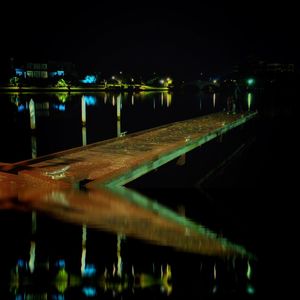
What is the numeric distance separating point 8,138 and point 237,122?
13.0 metres

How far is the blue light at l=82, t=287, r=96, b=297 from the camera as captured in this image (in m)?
4.16

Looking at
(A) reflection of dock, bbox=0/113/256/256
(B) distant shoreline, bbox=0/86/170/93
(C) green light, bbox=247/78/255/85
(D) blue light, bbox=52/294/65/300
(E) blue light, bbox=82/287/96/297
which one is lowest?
(E) blue light, bbox=82/287/96/297

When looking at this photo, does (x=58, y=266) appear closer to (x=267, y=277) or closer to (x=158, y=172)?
(x=267, y=277)

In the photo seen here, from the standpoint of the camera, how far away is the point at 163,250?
17.2 feet

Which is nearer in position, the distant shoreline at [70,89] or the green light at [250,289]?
the green light at [250,289]

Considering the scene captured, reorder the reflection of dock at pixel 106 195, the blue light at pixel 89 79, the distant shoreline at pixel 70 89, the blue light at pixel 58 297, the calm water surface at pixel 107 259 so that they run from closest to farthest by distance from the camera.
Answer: the blue light at pixel 58 297, the calm water surface at pixel 107 259, the reflection of dock at pixel 106 195, the distant shoreline at pixel 70 89, the blue light at pixel 89 79

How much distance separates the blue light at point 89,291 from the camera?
416cm

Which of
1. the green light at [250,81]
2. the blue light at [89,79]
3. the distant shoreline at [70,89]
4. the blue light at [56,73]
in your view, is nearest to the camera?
the distant shoreline at [70,89]

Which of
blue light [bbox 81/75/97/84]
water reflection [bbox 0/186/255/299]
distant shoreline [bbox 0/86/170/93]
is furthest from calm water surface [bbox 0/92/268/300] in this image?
blue light [bbox 81/75/97/84]

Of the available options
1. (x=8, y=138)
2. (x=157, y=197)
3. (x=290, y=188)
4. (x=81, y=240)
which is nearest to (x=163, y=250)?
(x=81, y=240)

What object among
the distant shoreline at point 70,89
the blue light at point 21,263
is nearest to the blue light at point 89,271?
the blue light at point 21,263

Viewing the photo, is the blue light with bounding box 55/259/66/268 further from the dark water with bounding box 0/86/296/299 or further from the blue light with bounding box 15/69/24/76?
the blue light with bounding box 15/69/24/76

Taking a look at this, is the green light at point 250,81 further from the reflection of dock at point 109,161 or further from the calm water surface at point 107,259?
the calm water surface at point 107,259

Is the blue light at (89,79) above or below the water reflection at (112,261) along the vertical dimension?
above
